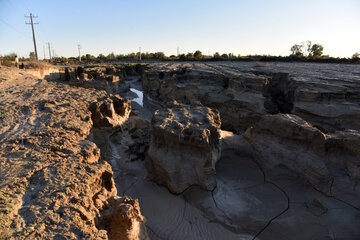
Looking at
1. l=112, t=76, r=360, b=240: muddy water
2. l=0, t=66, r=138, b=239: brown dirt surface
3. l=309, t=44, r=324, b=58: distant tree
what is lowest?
l=112, t=76, r=360, b=240: muddy water

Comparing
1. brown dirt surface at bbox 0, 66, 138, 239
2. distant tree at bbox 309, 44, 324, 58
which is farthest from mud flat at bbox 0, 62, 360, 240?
distant tree at bbox 309, 44, 324, 58

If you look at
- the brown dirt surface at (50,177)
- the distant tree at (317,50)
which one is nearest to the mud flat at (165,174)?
the brown dirt surface at (50,177)

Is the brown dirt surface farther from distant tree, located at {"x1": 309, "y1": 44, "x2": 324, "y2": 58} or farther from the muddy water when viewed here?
distant tree, located at {"x1": 309, "y1": 44, "x2": 324, "y2": 58}

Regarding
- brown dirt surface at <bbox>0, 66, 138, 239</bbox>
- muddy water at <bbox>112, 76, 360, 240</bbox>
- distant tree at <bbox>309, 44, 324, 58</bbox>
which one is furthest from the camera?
distant tree at <bbox>309, 44, 324, 58</bbox>

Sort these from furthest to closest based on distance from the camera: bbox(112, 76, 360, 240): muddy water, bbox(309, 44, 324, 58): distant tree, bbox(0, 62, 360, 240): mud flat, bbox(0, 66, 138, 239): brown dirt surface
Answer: bbox(309, 44, 324, 58): distant tree < bbox(112, 76, 360, 240): muddy water < bbox(0, 62, 360, 240): mud flat < bbox(0, 66, 138, 239): brown dirt surface

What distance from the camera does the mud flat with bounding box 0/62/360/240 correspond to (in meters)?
2.96

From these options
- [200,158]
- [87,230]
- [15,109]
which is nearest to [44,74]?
[15,109]

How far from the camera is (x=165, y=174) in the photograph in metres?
6.02

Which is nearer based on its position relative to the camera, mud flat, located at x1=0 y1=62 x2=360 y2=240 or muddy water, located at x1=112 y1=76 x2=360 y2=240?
mud flat, located at x1=0 y1=62 x2=360 y2=240

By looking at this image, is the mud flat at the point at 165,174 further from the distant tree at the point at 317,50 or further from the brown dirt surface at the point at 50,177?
the distant tree at the point at 317,50

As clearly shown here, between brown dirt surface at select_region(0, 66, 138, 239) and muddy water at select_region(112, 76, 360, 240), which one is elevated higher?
brown dirt surface at select_region(0, 66, 138, 239)

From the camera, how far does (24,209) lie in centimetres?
258

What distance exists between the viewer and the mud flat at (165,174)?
2.96 m

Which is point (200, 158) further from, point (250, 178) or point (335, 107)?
point (335, 107)
